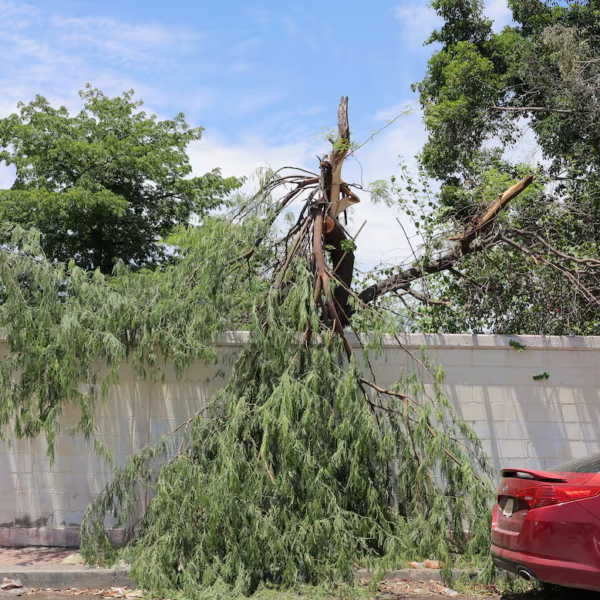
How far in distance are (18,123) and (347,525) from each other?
2058 centimetres

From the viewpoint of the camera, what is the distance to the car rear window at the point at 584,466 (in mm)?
4980

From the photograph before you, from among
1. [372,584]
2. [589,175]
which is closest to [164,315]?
[372,584]

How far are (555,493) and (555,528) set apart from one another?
24cm

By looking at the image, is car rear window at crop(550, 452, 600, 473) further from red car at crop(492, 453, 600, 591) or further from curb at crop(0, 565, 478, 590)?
curb at crop(0, 565, 478, 590)

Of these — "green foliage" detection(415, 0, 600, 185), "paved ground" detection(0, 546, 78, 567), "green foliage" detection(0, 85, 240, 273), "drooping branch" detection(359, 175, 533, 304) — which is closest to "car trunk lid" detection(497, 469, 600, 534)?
"drooping branch" detection(359, 175, 533, 304)

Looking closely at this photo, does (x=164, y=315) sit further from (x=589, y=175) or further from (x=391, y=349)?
(x=589, y=175)

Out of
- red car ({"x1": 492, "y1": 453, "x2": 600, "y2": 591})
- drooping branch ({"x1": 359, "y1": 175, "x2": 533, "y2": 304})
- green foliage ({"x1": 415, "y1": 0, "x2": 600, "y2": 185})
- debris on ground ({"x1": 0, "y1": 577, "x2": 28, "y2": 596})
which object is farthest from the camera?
green foliage ({"x1": 415, "y1": 0, "x2": 600, "y2": 185})

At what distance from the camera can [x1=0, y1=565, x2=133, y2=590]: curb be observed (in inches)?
236

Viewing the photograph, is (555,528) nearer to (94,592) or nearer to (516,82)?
(94,592)

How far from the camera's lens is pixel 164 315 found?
685 centimetres

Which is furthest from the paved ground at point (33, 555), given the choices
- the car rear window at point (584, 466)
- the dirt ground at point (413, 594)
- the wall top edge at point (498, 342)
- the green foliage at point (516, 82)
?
the green foliage at point (516, 82)

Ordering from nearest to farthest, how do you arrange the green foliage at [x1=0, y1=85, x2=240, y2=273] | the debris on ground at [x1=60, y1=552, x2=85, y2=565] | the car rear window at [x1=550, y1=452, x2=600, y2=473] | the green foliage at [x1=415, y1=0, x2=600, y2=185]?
the car rear window at [x1=550, y1=452, x2=600, y2=473], the debris on ground at [x1=60, y1=552, x2=85, y2=565], the green foliage at [x1=415, y1=0, x2=600, y2=185], the green foliage at [x1=0, y1=85, x2=240, y2=273]

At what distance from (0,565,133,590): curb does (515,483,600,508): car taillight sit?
3528 mm

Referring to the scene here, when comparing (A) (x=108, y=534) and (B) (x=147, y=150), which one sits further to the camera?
(B) (x=147, y=150)
